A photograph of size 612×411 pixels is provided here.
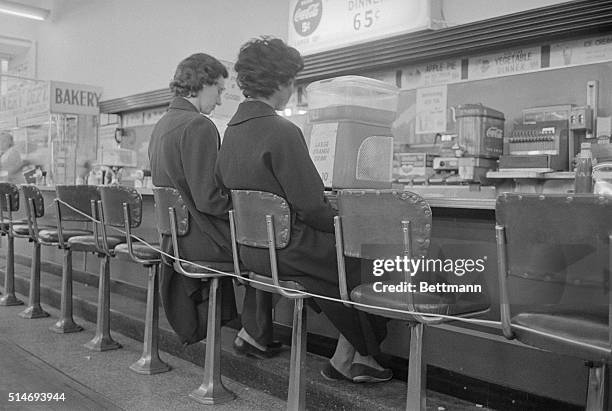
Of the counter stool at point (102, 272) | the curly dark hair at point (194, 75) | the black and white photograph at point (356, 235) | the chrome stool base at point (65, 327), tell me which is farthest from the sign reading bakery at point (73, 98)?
the curly dark hair at point (194, 75)

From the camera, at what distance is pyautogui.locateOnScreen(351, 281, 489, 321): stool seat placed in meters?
1.69

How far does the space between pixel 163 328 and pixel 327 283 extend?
5.07ft

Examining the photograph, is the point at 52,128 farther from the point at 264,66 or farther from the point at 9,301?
the point at 264,66

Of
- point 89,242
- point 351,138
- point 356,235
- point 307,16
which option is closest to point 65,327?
point 89,242

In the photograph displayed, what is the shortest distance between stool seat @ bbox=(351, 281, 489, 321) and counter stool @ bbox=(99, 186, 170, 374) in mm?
1393

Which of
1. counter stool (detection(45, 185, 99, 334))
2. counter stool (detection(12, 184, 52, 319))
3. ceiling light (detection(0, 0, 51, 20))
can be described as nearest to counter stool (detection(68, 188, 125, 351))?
counter stool (detection(45, 185, 99, 334))

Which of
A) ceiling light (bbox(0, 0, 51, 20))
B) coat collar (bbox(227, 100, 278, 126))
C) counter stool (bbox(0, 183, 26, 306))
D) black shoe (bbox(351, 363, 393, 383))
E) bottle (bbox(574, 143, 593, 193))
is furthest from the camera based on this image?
ceiling light (bbox(0, 0, 51, 20))

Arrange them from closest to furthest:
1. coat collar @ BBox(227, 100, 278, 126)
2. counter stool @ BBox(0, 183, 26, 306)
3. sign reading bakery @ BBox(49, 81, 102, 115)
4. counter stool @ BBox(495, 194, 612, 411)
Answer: counter stool @ BBox(495, 194, 612, 411)
coat collar @ BBox(227, 100, 278, 126)
counter stool @ BBox(0, 183, 26, 306)
sign reading bakery @ BBox(49, 81, 102, 115)

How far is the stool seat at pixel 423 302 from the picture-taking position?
1.69 metres

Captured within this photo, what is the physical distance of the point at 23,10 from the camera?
9.74 metres

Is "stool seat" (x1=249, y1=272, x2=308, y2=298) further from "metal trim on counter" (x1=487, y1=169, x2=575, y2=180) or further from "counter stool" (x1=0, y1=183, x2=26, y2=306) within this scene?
"counter stool" (x1=0, y1=183, x2=26, y2=306)

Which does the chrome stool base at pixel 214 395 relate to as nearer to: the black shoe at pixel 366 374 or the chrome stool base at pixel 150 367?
the chrome stool base at pixel 150 367

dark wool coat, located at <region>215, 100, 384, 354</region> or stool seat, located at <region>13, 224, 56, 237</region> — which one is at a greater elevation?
dark wool coat, located at <region>215, 100, 384, 354</region>

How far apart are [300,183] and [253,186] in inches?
6.9
